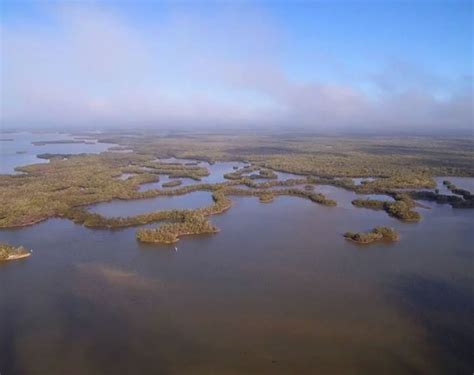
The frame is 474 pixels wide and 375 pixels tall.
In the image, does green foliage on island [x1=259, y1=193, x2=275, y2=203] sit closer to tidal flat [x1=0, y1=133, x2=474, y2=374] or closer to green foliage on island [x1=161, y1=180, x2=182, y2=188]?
tidal flat [x1=0, y1=133, x2=474, y2=374]

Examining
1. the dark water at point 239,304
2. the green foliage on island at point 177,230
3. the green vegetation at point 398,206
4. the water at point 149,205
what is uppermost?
the green vegetation at point 398,206

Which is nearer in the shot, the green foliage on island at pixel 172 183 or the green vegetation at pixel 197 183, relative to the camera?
the green vegetation at pixel 197 183

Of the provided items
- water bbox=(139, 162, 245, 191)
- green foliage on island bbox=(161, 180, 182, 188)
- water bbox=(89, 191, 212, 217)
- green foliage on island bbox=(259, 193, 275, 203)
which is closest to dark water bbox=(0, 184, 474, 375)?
water bbox=(89, 191, 212, 217)

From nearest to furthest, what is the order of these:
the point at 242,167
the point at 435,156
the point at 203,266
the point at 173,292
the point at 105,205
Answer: the point at 173,292 < the point at 203,266 < the point at 105,205 < the point at 242,167 < the point at 435,156

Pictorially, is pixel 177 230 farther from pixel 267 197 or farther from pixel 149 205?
pixel 267 197

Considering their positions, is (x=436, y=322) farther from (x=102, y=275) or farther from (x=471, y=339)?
(x=102, y=275)

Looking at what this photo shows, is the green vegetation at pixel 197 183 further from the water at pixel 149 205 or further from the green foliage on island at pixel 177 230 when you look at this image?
the water at pixel 149 205

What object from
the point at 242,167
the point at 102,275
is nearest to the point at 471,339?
the point at 102,275

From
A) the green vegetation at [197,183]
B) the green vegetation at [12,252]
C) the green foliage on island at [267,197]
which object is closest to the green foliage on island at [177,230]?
the green vegetation at [197,183]
